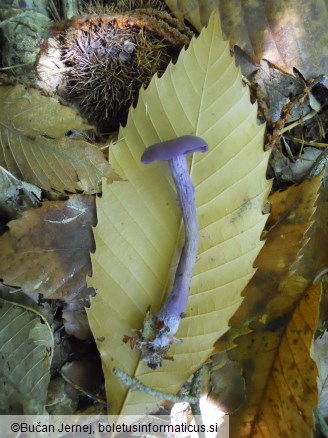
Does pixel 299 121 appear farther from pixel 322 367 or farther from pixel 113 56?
pixel 322 367

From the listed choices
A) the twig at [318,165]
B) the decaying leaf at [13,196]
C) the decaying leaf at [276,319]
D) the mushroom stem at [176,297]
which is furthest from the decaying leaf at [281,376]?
the decaying leaf at [13,196]

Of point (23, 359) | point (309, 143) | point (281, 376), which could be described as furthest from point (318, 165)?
point (23, 359)

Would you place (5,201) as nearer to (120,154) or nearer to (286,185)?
(120,154)

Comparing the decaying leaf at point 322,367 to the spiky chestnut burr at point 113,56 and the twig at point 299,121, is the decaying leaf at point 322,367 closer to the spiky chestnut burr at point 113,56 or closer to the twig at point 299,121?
the twig at point 299,121

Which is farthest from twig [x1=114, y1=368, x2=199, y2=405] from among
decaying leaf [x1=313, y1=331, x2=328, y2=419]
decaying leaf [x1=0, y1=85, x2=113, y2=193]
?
decaying leaf [x1=0, y1=85, x2=113, y2=193]

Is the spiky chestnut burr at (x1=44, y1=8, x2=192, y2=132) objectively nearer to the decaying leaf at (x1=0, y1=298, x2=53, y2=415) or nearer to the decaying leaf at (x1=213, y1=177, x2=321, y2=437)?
the decaying leaf at (x1=213, y1=177, x2=321, y2=437)

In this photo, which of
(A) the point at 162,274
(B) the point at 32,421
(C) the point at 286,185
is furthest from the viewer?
(C) the point at 286,185

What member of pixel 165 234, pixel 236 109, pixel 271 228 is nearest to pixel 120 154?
pixel 165 234
